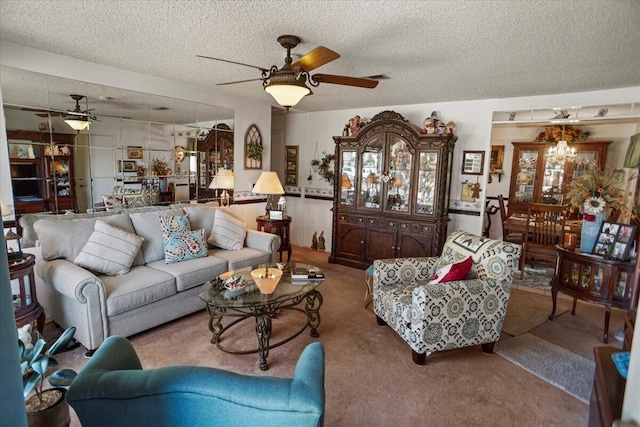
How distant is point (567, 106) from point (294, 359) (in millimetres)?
3951

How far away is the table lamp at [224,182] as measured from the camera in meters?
4.68

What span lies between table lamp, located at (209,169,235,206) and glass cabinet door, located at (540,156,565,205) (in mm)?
5639

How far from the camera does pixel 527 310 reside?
11.7ft

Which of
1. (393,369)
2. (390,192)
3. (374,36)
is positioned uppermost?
(374,36)

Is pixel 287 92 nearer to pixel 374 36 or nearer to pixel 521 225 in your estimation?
pixel 374 36

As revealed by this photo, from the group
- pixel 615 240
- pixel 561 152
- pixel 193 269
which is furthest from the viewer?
pixel 561 152

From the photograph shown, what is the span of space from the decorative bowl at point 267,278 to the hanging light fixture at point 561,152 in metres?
5.36

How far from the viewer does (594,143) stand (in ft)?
19.0

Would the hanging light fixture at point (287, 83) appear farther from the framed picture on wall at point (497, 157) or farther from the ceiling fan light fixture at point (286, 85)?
the framed picture on wall at point (497, 157)

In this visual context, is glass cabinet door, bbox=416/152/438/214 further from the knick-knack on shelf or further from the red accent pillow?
the knick-knack on shelf

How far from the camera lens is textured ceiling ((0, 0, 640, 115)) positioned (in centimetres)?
199

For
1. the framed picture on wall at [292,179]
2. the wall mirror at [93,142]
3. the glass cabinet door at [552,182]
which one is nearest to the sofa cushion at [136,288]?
the wall mirror at [93,142]

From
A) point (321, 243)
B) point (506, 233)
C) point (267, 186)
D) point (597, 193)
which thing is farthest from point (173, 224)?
point (506, 233)

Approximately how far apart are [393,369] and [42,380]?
2.09 metres
